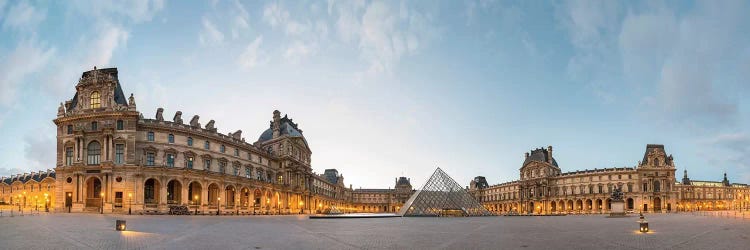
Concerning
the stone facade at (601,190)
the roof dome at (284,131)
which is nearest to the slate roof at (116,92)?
the roof dome at (284,131)

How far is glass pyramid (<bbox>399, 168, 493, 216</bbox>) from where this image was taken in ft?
214

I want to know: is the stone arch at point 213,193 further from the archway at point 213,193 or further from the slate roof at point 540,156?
the slate roof at point 540,156

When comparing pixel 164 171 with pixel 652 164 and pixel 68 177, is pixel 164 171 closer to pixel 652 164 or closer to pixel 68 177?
pixel 68 177

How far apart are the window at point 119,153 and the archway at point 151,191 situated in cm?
374

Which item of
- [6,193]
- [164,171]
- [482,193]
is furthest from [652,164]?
[6,193]

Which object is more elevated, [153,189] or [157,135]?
[157,135]

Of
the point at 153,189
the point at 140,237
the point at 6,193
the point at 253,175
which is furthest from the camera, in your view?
the point at 6,193

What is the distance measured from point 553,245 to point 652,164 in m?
113

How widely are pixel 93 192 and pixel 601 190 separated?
105 metres

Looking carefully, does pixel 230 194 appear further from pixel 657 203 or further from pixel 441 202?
pixel 657 203

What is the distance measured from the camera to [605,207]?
118m

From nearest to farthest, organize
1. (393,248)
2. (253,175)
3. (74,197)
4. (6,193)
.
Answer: (393,248) < (74,197) < (253,175) < (6,193)

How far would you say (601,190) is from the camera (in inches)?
4744

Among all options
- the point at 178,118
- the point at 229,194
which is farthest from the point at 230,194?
the point at 178,118
